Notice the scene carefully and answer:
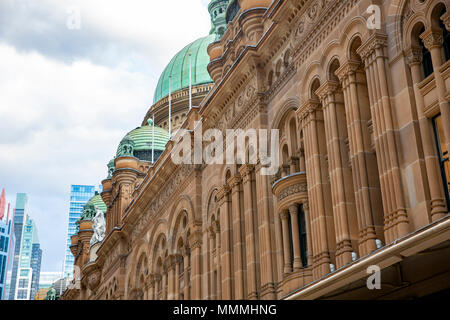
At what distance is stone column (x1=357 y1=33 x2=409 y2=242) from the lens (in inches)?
747

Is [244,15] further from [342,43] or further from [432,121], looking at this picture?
[432,121]

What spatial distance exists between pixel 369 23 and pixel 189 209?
63.6 ft

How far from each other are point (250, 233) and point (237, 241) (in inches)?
55.7

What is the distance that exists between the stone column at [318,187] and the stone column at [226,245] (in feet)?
26.0

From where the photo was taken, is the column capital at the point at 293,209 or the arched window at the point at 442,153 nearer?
the arched window at the point at 442,153

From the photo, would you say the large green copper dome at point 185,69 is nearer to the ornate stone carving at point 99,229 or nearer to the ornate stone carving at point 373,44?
the ornate stone carving at point 99,229

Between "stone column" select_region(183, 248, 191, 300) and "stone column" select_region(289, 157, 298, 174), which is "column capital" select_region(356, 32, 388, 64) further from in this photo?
"stone column" select_region(183, 248, 191, 300)

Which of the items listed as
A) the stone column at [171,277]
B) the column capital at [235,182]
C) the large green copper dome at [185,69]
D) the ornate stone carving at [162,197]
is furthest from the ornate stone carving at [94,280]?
the column capital at [235,182]

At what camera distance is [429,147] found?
1866 centimetres

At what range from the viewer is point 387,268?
60.8 ft

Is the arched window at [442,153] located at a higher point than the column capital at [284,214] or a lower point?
lower

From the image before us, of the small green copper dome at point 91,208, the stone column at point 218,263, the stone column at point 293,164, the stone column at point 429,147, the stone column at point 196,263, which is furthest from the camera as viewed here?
the small green copper dome at point 91,208

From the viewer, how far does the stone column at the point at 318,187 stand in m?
22.7

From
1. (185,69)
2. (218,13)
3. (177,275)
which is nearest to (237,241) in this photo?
(177,275)
